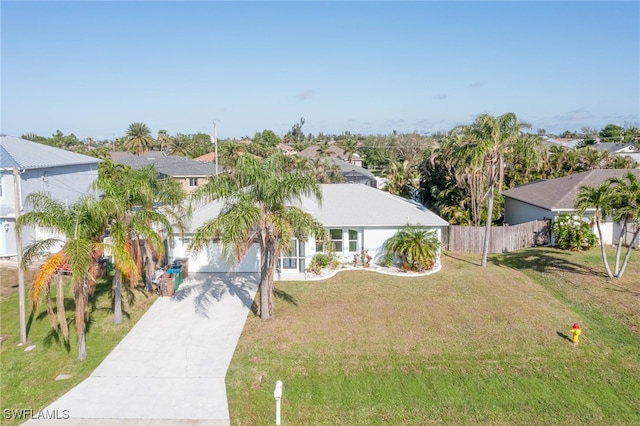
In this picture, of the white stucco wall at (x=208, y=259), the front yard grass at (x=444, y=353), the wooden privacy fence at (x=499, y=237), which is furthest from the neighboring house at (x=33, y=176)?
the wooden privacy fence at (x=499, y=237)

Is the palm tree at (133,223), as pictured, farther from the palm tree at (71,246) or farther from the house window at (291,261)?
the house window at (291,261)

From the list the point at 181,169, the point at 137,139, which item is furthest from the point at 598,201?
the point at 137,139

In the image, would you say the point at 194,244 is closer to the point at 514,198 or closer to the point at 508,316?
the point at 508,316

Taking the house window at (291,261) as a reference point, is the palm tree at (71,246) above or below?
above

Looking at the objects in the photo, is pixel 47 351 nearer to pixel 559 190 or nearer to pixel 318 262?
pixel 318 262

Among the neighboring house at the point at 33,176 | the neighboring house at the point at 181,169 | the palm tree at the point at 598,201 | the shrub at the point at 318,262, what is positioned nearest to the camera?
the palm tree at the point at 598,201
